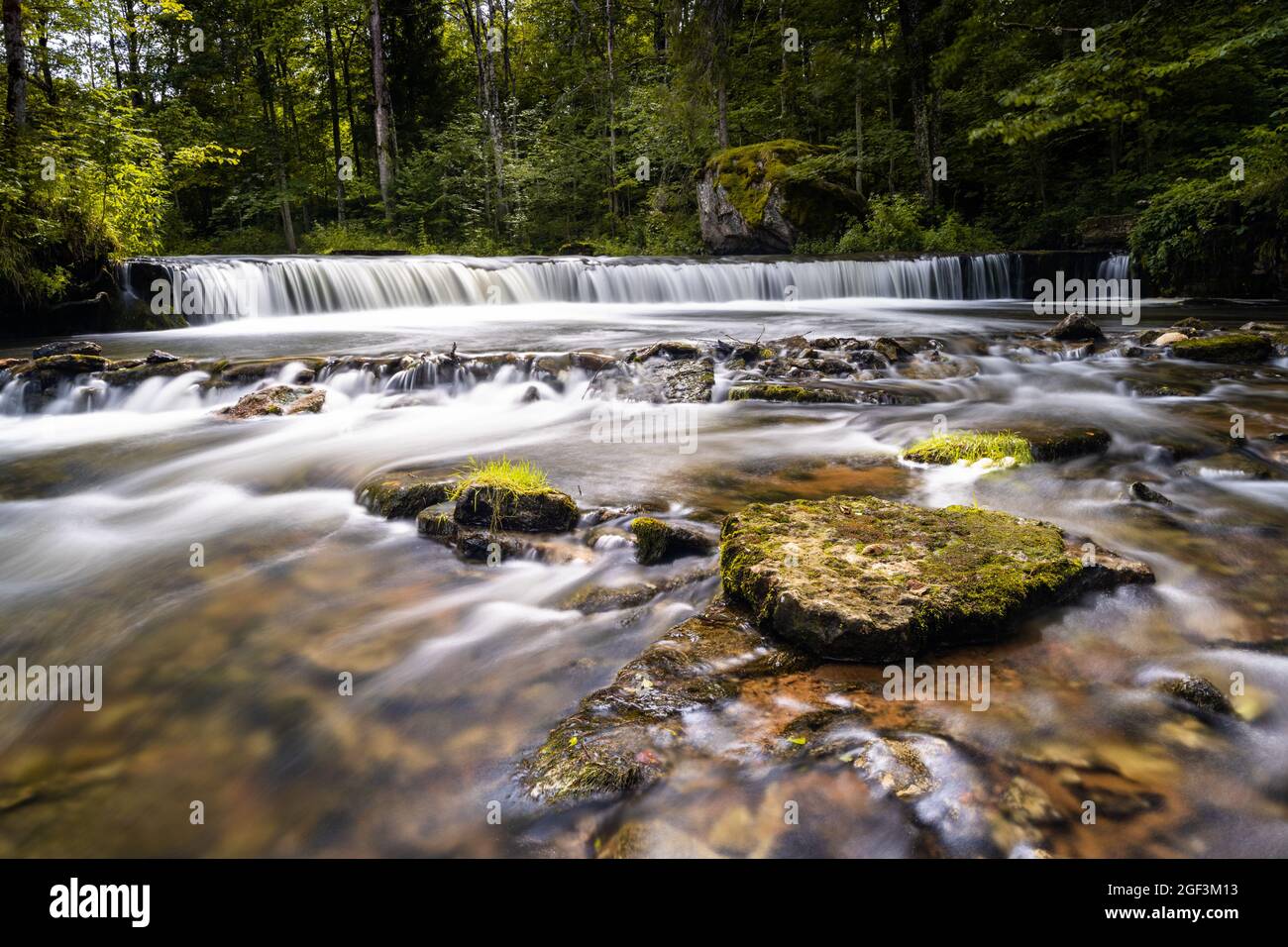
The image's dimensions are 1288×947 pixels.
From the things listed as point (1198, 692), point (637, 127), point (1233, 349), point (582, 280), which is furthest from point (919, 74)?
point (1198, 692)

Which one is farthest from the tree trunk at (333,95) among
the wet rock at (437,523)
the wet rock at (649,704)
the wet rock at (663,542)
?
the wet rock at (649,704)

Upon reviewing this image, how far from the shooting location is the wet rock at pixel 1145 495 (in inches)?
174

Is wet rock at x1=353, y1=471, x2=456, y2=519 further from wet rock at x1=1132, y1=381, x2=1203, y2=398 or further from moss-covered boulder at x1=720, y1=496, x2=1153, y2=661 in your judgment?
wet rock at x1=1132, y1=381, x2=1203, y2=398

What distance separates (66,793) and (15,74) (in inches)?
532

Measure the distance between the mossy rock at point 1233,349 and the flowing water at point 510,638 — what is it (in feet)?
2.22

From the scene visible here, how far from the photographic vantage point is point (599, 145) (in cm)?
2767

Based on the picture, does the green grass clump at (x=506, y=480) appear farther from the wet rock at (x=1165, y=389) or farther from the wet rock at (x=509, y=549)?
the wet rock at (x=1165, y=389)

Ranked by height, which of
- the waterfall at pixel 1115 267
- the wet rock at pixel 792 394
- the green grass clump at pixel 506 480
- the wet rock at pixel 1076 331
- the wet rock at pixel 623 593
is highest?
the waterfall at pixel 1115 267

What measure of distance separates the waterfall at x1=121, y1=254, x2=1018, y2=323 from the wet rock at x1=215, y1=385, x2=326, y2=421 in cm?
758

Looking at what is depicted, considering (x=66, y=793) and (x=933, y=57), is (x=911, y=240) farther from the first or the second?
(x=66, y=793)

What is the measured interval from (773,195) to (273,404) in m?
15.8

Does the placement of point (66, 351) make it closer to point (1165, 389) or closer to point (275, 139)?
point (1165, 389)

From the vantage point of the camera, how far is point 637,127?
2672cm
